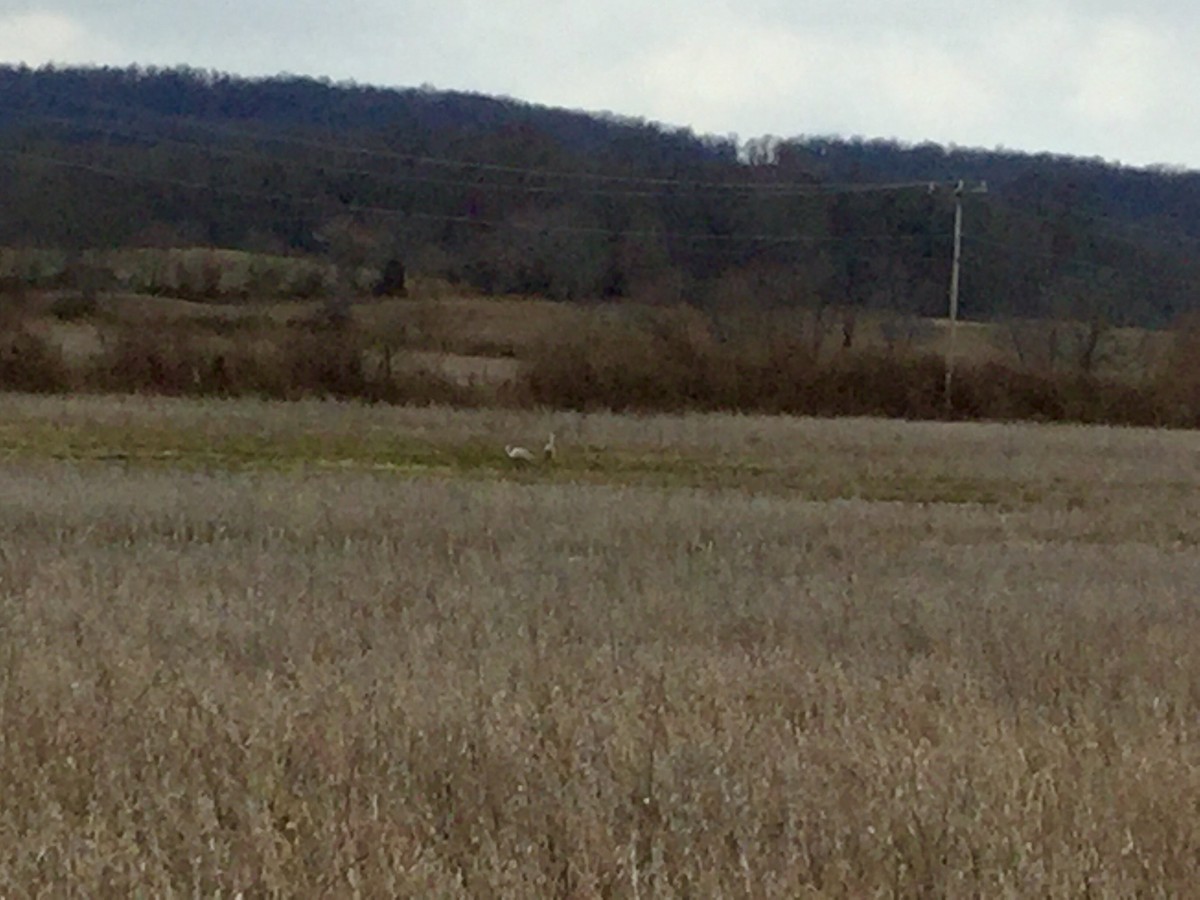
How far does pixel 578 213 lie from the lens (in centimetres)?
6191

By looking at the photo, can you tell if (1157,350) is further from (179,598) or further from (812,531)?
(179,598)

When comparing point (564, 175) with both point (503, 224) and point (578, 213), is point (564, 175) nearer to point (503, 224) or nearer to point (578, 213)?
point (578, 213)

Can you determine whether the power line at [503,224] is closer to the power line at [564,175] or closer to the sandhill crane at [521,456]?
the power line at [564,175]

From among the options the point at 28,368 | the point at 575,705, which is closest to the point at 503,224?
the point at 28,368

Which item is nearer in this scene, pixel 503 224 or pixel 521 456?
pixel 521 456

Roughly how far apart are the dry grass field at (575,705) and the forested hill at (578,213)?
1458 inches

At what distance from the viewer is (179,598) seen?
8.89 meters

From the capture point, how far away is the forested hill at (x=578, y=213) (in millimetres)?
55688

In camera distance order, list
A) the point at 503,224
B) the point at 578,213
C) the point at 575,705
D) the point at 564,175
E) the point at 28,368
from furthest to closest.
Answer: the point at 564,175 → the point at 578,213 → the point at 503,224 → the point at 28,368 → the point at 575,705

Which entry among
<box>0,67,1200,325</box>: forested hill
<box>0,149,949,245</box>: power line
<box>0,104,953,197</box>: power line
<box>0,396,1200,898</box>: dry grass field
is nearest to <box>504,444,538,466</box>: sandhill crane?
<box>0,396,1200,898</box>: dry grass field

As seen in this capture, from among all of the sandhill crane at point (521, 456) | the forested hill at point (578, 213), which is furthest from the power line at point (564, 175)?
the sandhill crane at point (521, 456)

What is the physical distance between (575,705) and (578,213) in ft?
187

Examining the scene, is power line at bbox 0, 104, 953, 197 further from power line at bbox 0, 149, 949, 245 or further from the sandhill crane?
the sandhill crane

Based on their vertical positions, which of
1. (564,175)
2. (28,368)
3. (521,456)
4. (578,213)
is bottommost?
(521,456)
